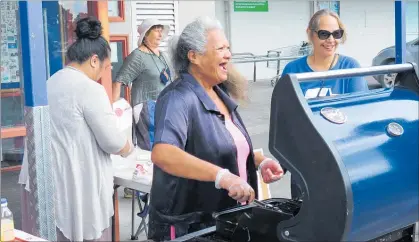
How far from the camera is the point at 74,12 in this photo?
15.7ft

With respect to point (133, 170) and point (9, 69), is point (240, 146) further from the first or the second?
point (9, 69)

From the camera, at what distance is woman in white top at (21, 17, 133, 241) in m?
3.17

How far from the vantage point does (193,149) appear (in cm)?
223

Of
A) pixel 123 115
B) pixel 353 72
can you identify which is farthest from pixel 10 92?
pixel 353 72

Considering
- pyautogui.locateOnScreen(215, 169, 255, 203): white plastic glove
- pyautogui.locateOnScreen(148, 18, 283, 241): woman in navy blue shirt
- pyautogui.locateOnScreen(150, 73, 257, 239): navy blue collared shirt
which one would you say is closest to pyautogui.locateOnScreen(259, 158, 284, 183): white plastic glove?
pyautogui.locateOnScreen(148, 18, 283, 241): woman in navy blue shirt

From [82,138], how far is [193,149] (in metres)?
1.18

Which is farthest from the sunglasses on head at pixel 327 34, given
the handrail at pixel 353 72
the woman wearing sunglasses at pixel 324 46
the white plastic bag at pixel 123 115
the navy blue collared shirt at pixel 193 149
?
the white plastic bag at pixel 123 115

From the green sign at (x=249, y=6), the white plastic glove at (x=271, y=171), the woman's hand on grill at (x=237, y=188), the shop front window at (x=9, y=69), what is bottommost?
the white plastic glove at (x=271, y=171)

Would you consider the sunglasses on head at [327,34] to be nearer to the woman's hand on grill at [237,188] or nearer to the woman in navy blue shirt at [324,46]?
the woman in navy blue shirt at [324,46]

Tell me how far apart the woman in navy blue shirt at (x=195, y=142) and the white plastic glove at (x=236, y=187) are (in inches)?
4.8

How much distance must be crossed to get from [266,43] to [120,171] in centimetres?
1324

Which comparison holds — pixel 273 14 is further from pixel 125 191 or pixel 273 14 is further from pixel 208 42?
pixel 208 42

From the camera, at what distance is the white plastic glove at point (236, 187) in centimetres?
188

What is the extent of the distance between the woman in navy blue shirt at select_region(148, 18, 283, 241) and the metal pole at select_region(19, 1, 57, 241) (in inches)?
17.2
